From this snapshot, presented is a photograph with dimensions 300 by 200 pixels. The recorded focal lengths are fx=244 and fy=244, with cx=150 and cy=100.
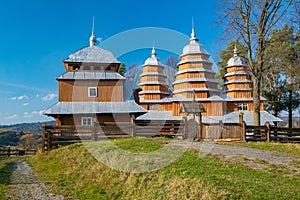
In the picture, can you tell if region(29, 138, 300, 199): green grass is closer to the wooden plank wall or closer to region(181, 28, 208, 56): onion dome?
the wooden plank wall

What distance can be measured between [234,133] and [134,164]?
40.7ft

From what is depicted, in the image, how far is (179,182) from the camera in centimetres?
628

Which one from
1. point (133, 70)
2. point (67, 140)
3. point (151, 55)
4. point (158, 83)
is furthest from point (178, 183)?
point (133, 70)

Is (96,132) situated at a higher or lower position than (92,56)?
lower

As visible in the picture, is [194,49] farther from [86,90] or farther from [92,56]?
[86,90]

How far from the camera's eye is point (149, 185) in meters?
6.68

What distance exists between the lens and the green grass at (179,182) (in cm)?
567

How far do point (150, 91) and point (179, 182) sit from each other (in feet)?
94.5

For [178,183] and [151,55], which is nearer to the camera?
[178,183]

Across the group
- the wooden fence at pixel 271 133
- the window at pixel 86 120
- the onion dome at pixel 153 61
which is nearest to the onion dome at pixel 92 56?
the window at pixel 86 120

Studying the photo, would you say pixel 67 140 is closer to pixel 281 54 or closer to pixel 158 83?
pixel 281 54

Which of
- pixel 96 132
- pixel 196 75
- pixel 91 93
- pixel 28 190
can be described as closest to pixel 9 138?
pixel 196 75

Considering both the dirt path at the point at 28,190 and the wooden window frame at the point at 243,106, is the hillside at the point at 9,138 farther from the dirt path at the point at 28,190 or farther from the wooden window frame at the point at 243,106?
Answer: the dirt path at the point at 28,190

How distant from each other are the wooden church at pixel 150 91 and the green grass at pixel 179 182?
28.4 feet
